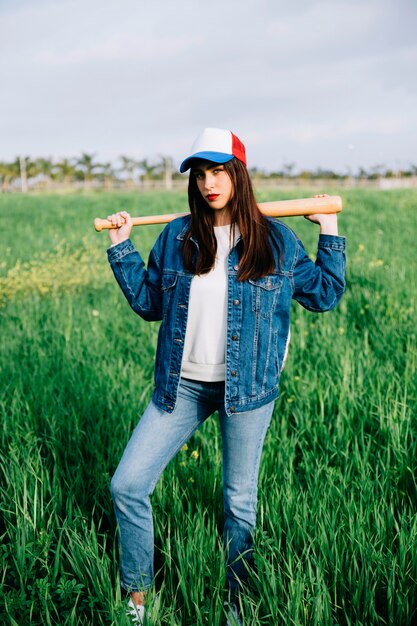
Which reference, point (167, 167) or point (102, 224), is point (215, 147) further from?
point (167, 167)

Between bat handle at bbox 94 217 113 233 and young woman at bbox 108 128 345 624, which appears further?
bat handle at bbox 94 217 113 233

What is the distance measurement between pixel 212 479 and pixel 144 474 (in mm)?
711

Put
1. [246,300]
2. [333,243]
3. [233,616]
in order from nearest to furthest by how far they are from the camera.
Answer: [233,616] < [246,300] < [333,243]

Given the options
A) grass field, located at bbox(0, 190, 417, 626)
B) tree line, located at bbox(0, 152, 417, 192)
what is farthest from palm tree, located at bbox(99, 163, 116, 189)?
grass field, located at bbox(0, 190, 417, 626)

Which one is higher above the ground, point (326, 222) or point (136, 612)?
point (326, 222)

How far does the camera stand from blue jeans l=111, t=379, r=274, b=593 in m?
1.88

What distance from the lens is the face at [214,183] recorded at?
187 cm

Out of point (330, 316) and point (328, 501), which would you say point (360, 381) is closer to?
point (328, 501)

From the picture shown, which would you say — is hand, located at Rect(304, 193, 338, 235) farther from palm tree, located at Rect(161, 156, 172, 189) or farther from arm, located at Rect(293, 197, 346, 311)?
palm tree, located at Rect(161, 156, 172, 189)

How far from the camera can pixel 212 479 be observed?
8.24 ft

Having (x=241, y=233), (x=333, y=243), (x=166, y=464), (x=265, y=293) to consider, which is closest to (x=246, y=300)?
(x=265, y=293)

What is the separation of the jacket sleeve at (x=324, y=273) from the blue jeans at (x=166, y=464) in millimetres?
418

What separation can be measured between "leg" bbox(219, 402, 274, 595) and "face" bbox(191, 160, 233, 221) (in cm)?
70

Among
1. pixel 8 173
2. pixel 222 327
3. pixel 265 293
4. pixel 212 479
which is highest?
pixel 8 173
